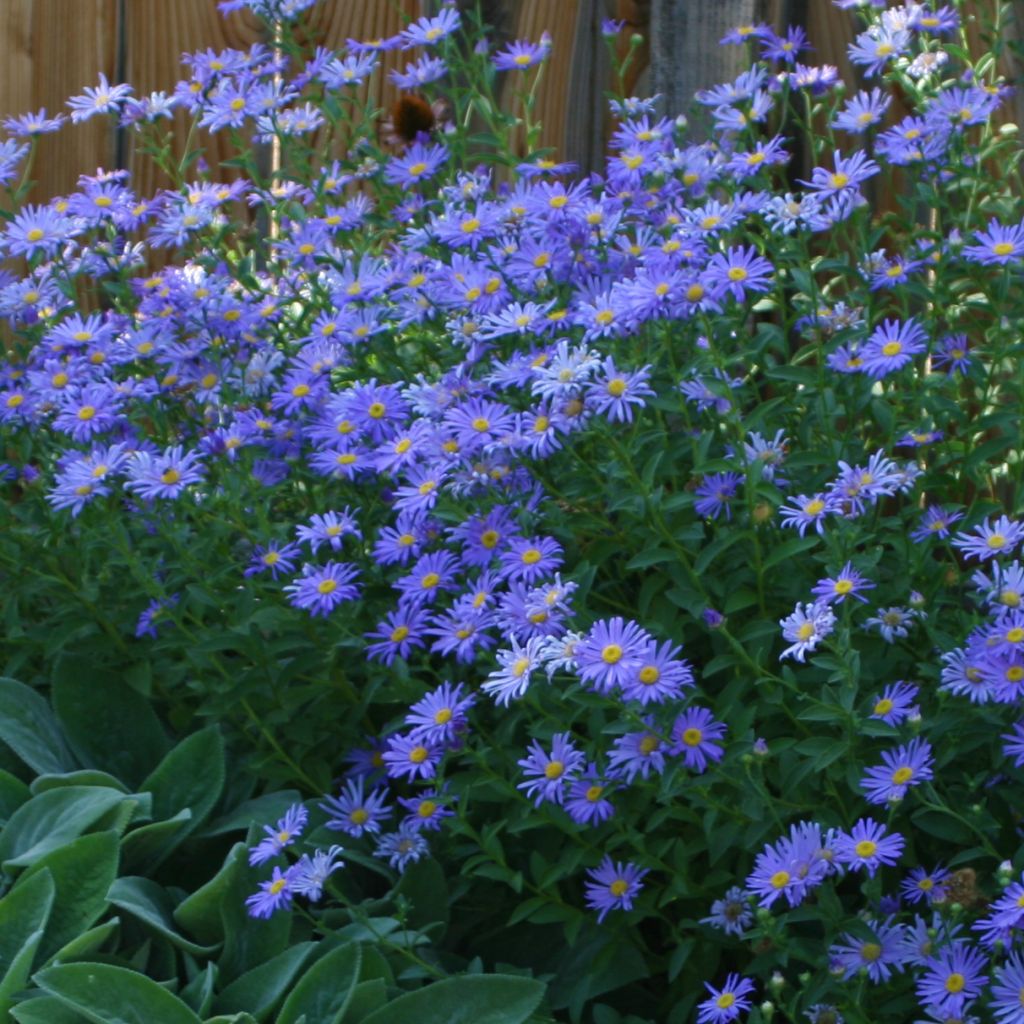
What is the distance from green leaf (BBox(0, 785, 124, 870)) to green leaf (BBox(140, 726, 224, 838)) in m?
0.12

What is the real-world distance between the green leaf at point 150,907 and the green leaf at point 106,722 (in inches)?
13.4

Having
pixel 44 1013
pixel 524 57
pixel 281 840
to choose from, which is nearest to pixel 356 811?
pixel 281 840

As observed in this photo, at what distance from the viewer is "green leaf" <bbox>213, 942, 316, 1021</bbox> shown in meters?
2.01

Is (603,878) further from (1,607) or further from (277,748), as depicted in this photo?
(1,607)

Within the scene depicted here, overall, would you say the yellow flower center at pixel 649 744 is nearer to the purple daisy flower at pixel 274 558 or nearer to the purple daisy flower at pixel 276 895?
the purple daisy flower at pixel 276 895

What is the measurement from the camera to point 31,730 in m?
2.50

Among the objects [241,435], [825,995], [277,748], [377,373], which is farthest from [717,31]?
[825,995]

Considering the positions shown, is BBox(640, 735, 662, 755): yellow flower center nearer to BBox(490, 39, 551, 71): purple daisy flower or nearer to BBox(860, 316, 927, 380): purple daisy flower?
BBox(860, 316, 927, 380): purple daisy flower

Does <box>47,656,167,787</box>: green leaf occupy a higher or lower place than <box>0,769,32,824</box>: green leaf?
higher

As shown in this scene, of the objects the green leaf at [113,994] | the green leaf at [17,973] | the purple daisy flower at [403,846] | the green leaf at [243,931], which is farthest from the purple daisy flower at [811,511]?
the green leaf at [17,973]

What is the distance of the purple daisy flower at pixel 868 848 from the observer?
1728 millimetres

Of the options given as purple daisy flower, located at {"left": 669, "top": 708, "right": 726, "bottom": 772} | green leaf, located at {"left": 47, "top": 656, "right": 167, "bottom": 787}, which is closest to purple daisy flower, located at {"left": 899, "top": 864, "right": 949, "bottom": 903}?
purple daisy flower, located at {"left": 669, "top": 708, "right": 726, "bottom": 772}

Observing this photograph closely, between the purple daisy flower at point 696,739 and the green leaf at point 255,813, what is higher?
the purple daisy flower at point 696,739

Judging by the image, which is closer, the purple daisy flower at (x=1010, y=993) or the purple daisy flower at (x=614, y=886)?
the purple daisy flower at (x=1010, y=993)
